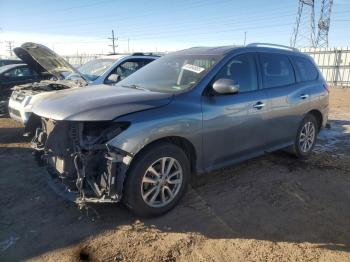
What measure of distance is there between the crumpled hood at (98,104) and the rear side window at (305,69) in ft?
9.47

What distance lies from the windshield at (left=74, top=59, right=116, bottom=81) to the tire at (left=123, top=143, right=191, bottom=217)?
438 cm

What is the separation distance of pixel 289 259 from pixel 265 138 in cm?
212

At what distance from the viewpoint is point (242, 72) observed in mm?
4629

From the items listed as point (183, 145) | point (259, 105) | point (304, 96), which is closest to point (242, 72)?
point (259, 105)

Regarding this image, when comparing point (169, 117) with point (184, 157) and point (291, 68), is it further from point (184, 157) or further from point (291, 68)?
point (291, 68)

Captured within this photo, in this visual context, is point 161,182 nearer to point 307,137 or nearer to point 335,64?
point 307,137

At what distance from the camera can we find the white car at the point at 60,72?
7.04 meters

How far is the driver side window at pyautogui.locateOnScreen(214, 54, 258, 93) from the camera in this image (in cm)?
441

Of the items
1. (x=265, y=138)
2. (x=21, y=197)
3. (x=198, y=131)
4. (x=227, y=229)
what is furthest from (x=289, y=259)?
(x=21, y=197)

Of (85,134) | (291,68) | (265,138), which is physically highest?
(291,68)

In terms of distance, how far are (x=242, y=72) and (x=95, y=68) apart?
15.3ft

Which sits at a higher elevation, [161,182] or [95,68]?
[95,68]

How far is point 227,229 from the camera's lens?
360cm

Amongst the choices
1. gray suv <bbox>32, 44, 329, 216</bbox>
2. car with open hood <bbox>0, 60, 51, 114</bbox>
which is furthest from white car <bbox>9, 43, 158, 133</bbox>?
gray suv <bbox>32, 44, 329, 216</bbox>
